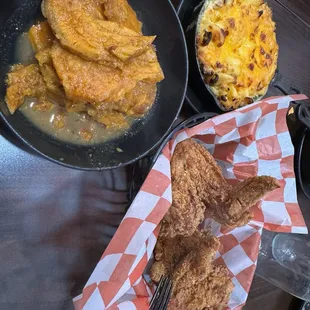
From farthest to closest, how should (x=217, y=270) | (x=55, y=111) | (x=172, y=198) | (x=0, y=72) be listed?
1. (x=217, y=270)
2. (x=172, y=198)
3. (x=55, y=111)
4. (x=0, y=72)

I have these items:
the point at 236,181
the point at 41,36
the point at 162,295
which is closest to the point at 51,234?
the point at 162,295

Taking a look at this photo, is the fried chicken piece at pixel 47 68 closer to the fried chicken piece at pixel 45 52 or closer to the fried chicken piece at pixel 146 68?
the fried chicken piece at pixel 45 52

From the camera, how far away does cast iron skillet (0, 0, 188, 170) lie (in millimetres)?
1427

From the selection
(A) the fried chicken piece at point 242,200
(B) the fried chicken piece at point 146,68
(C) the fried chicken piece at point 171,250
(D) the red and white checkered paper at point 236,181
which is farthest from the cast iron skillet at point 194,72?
(C) the fried chicken piece at point 171,250

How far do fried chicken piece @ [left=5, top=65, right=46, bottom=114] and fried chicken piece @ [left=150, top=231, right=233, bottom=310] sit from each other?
770mm

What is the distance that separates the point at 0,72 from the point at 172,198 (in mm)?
743

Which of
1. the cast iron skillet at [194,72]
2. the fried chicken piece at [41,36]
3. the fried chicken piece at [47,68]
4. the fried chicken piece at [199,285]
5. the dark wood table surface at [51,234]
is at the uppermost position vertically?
the fried chicken piece at [41,36]

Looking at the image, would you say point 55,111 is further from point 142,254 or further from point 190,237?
point 190,237

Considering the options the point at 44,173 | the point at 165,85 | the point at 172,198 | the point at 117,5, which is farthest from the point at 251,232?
the point at 117,5

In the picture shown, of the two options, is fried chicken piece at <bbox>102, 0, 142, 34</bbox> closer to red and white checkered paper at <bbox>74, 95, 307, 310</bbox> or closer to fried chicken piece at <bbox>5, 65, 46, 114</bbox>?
fried chicken piece at <bbox>5, 65, 46, 114</bbox>

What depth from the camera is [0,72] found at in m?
1.40

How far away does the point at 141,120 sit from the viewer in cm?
174

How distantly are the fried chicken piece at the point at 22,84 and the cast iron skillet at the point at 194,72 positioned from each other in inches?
26.5

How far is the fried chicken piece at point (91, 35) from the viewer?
1423mm
